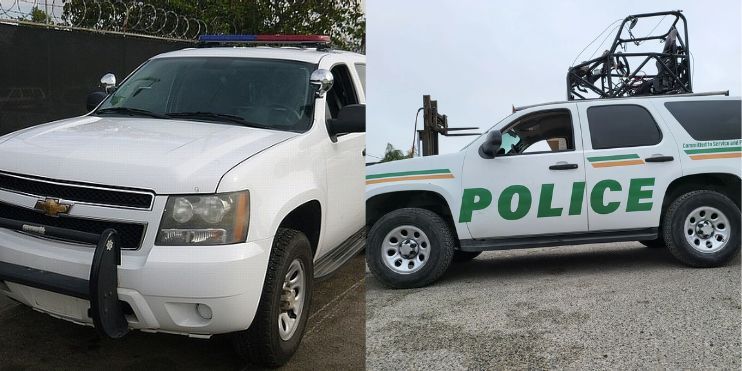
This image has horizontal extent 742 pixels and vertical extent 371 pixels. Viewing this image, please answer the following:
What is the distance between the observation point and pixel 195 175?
142cm

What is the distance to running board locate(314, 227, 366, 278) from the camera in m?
1.61

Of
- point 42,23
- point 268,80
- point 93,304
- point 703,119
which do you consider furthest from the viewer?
point 42,23

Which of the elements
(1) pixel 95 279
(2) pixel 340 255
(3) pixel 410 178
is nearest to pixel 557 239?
(3) pixel 410 178

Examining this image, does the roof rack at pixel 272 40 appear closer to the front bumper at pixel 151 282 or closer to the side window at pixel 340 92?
the side window at pixel 340 92

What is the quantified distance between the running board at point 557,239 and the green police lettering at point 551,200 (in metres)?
0.06

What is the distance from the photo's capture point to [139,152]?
1.46 meters

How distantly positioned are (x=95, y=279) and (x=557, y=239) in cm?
110

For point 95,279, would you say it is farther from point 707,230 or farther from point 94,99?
point 707,230

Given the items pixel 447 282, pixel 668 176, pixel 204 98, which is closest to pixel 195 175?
pixel 204 98

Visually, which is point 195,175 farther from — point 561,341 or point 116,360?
point 561,341

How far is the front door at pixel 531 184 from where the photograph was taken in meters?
1.53

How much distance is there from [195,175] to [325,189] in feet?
1.24

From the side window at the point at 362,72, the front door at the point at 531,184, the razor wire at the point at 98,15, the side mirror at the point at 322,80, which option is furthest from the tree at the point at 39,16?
the front door at the point at 531,184

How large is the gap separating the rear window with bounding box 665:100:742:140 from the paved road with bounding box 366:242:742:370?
0.33m
